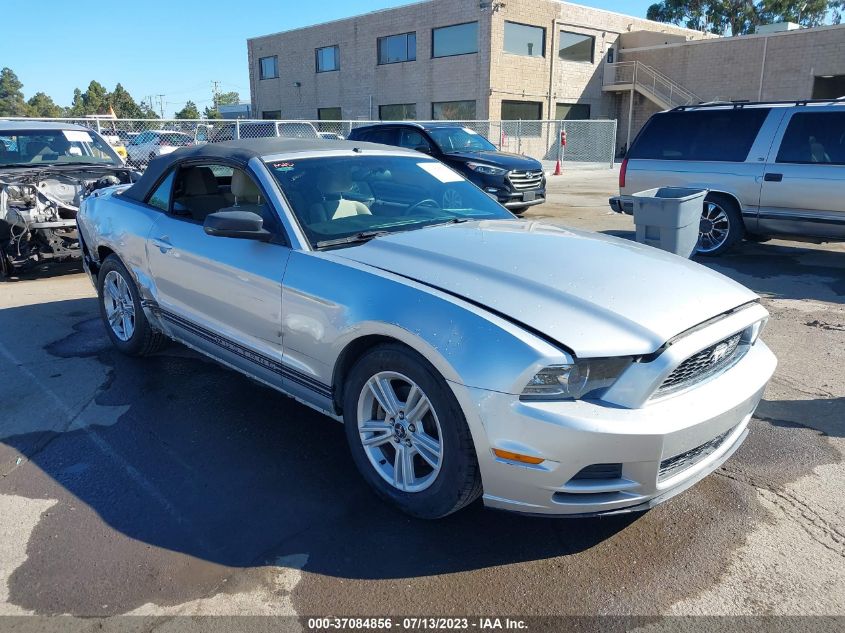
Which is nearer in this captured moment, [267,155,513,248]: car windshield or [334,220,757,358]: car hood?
[334,220,757,358]: car hood

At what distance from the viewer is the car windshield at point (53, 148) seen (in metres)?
9.15

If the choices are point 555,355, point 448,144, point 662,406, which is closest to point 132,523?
point 555,355

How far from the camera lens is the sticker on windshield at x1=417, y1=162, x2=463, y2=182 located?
4645 millimetres

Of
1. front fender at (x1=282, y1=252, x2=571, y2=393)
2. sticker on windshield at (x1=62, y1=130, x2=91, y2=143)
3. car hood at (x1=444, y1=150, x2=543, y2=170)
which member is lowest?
front fender at (x1=282, y1=252, x2=571, y2=393)

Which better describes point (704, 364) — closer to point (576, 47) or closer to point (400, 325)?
point (400, 325)

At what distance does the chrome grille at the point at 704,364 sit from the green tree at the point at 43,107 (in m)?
88.5

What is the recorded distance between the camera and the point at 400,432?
3.11m

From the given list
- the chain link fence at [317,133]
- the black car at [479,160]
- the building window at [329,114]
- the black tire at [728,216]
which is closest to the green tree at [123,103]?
the building window at [329,114]

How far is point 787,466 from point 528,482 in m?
1.87

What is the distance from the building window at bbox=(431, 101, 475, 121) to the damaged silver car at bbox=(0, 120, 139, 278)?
22.8 meters

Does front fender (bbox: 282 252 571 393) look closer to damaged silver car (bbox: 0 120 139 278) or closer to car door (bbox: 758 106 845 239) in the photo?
damaged silver car (bbox: 0 120 139 278)

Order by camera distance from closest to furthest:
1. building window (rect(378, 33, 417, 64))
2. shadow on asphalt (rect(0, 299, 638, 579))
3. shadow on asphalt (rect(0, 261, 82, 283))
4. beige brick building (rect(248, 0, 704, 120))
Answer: shadow on asphalt (rect(0, 299, 638, 579)) → shadow on asphalt (rect(0, 261, 82, 283)) → beige brick building (rect(248, 0, 704, 120)) → building window (rect(378, 33, 417, 64))

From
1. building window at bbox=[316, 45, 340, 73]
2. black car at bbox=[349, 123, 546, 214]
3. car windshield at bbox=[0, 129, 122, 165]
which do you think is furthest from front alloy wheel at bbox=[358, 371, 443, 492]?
building window at bbox=[316, 45, 340, 73]

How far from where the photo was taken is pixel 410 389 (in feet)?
10.0
